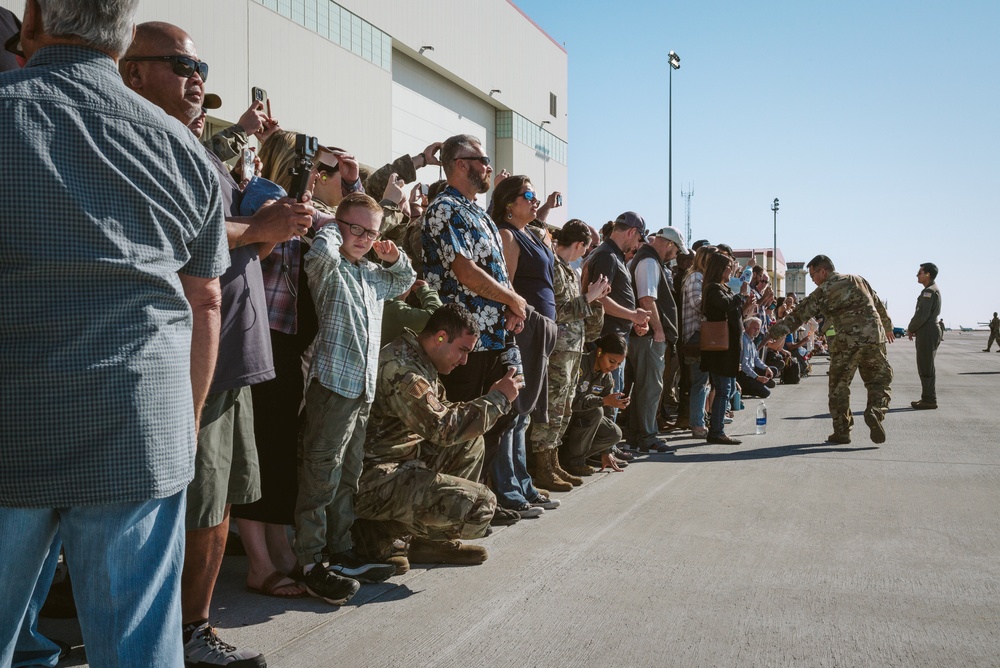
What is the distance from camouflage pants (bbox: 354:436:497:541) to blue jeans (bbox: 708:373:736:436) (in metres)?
5.48

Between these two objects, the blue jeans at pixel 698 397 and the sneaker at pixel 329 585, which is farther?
the blue jeans at pixel 698 397

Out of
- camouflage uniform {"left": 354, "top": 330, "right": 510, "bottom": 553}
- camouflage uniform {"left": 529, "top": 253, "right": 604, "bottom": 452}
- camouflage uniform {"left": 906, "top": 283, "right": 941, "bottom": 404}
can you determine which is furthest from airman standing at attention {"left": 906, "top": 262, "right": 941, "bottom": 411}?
camouflage uniform {"left": 354, "top": 330, "right": 510, "bottom": 553}

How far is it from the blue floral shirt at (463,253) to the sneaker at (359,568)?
1495mm

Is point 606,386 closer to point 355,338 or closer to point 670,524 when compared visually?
point 670,524

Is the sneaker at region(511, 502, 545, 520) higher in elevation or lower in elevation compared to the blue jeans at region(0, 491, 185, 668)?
lower

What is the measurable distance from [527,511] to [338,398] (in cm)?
206

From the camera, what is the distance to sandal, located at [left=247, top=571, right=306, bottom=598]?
4.02 meters

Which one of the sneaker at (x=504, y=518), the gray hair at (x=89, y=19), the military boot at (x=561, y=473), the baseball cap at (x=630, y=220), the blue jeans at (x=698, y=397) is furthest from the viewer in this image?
the blue jeans at (x=698, y=397)

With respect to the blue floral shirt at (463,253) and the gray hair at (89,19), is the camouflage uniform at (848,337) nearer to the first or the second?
the blue floral shirt at (463,253)

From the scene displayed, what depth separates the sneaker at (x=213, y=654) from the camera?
3.09 meters

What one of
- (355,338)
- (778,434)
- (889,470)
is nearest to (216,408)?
(355,338)

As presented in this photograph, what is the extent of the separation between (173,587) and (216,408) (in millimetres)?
1417

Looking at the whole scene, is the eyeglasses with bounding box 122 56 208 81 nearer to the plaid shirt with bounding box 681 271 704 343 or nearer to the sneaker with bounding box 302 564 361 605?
the sneaker with bounding box 302 564 361 605

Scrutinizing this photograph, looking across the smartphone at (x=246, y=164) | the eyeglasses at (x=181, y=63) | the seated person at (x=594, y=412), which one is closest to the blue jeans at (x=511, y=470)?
the seated person at (x=594, y=412)
